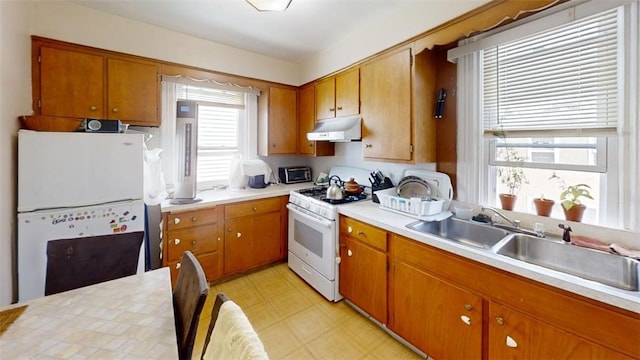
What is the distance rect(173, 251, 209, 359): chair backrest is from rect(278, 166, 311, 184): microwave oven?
92.8 inches

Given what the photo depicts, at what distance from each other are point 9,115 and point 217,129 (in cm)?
161

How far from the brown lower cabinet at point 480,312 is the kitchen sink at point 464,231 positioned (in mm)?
251

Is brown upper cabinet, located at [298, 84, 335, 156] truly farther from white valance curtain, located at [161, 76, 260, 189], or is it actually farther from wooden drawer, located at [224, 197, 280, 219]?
wooden drawer, located at [224, 197, 280, 219]

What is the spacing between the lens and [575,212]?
4.80ft

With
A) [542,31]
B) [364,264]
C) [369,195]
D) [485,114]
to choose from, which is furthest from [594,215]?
[369,195]

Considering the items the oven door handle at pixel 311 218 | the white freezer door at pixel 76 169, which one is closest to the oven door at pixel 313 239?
the oven door handle at pixel 311 218

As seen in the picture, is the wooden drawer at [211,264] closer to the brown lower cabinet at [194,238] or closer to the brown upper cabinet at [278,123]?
the brown lower cabinet at [194,238]

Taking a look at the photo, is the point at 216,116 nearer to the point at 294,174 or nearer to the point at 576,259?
the point at 294,174

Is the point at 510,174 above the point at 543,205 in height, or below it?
above

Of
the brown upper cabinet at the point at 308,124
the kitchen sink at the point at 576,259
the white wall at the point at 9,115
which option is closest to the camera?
the kitchen sink at the point at 576,259

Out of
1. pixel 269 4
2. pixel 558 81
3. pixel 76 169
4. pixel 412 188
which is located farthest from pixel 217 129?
pixel 558 81

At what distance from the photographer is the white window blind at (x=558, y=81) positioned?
136cm

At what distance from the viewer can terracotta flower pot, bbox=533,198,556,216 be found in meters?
1.57

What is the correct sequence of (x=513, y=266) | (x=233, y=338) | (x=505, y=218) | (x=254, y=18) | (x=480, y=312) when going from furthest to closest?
(x=254, y=18)
(x=505, y=218)
(x=480, y=312)
(x=513, y=266)
(x=233, y=338)
